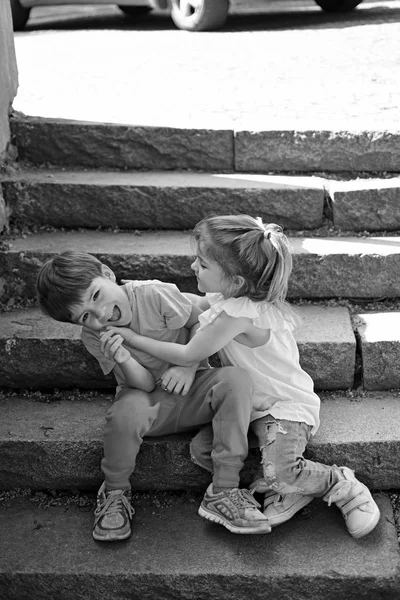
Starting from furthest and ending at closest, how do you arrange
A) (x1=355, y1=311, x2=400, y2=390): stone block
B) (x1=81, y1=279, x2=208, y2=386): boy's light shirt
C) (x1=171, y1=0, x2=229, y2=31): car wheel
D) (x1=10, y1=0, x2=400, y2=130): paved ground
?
(x1=171, y1=0, x2=229, y2=31): car wheel → (x1=10, y1=0, x2=400, y2=130): paved ground → (x1=355, y1=311, x2=400, y2=390): stone block → (x1=81, y1=279, x2=208, y2=386): boy's light shirt

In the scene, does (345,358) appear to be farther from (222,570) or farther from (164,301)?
(222,570)

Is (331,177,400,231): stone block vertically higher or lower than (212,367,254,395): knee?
higher

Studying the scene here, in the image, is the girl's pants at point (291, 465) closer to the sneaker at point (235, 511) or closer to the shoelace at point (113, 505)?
the sneaker at point (235, 511)

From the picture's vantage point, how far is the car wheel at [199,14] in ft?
21.2

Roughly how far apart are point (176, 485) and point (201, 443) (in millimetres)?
207

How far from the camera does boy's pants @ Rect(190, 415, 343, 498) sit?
2662 mm

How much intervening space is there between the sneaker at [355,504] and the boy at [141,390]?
261 mm

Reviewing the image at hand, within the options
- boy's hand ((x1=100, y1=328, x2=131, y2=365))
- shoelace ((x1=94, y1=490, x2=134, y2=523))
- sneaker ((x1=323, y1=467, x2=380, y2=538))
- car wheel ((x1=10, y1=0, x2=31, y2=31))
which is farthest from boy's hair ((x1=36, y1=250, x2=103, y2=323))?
car wheel ((x1=10, y1=0, x2=31, y2=31))

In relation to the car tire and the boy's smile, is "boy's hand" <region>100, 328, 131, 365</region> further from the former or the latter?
the car tire

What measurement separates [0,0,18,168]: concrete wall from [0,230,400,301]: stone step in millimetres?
589

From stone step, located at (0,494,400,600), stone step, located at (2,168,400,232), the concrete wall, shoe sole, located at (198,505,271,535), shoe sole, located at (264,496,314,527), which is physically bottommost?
stone step, located at (0,494,400,600)

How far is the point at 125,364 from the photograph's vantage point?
8.81ft

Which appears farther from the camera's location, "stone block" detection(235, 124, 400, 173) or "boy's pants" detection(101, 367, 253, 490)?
"stone block" detection(235, 124, 400, 173)

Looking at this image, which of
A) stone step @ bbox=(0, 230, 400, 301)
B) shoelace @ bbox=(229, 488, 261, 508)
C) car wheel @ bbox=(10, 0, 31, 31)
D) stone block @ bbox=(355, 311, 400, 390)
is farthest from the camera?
car wheel @ bbox=(10, 0, 31, 31)
